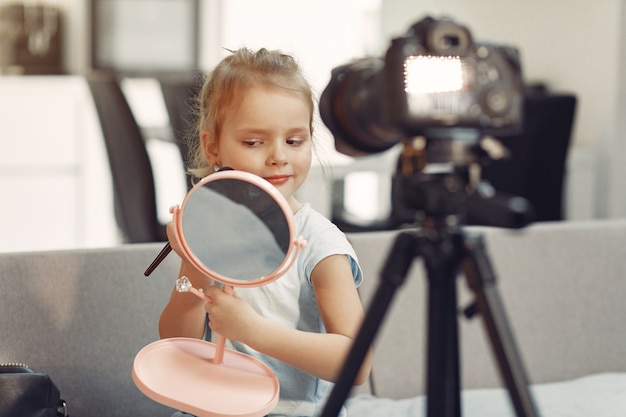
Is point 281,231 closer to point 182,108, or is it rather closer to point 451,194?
point 451,194

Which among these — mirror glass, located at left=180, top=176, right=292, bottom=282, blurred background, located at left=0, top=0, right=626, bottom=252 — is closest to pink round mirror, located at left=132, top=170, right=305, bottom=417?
mirror glass, located at left=180, top=176, right=292, bottom=282

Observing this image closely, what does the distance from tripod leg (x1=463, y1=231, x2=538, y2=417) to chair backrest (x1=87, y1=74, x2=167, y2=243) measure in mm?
1746

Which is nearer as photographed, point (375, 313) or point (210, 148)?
point (375, 313)

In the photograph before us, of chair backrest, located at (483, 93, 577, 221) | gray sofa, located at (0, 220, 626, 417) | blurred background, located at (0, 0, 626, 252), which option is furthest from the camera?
blurred background, located at (0, 0, 626, 252)

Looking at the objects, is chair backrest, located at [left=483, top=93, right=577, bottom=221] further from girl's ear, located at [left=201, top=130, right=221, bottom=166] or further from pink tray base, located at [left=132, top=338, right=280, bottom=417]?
pink tray base, located at [left=132, top=338, right=280, bottom=417]

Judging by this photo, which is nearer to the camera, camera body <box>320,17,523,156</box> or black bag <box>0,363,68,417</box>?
camera body <box>320,17,523,156</box>

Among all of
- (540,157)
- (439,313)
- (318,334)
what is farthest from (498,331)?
(540,157)

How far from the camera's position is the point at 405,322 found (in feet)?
5.73

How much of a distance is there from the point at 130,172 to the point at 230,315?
1553 mm

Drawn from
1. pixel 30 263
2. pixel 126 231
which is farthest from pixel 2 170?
pixel 30 263

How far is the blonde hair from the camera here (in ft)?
4.05

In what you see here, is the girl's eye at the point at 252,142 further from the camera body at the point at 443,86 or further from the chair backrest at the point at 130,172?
the chair backrest at the point at 130,172

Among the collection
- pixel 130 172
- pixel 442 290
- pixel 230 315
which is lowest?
pixel 130 172

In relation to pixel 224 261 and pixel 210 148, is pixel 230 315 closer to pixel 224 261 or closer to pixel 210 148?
pixel 224 261
